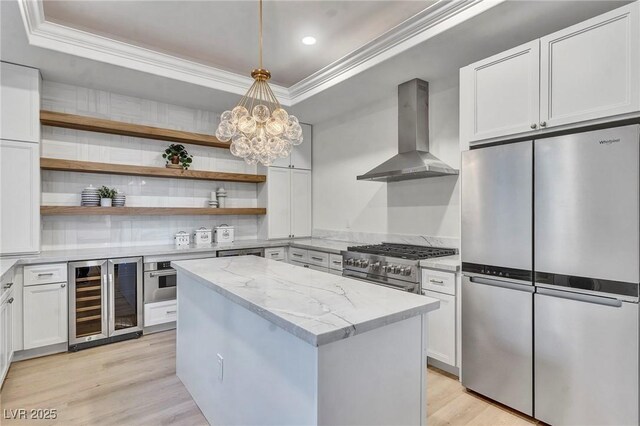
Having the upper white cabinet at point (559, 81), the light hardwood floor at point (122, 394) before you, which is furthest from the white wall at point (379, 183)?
the light hardwood floor at point (122, 394)

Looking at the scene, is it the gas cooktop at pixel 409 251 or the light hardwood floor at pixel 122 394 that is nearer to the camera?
the light hardwood floor at pixel 122 394

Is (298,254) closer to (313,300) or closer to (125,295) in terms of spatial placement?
(125,295)

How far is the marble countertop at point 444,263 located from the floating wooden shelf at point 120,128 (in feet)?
9.97

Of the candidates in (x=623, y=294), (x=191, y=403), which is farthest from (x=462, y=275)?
(x=191, y=403)

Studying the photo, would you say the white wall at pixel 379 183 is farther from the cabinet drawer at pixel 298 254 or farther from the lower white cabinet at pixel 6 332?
the lower white cabinet at pixel 6 332

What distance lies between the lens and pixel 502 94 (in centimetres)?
234

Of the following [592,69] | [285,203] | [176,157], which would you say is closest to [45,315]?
[176,157]

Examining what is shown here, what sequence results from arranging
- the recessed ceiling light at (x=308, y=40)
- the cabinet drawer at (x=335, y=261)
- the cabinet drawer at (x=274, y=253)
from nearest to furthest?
1. the recessed ceiling light at (x=308, y=40)
2. the cabinet drawer at (x=335, y=261)
3. the cabinet drawer at (x=274, y=253)

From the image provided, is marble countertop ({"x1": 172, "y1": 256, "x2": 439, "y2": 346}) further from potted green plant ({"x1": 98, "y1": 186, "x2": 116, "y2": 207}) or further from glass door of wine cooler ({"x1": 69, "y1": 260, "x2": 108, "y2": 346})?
potted green plant ({"x1": 98, "y1": 186, "x2": 116, "y2": 207})

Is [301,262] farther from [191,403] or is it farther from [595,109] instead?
[595,109]

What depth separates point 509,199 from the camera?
224 centimetres

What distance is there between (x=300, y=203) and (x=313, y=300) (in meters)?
3.63

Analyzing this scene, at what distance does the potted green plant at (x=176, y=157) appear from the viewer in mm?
4152

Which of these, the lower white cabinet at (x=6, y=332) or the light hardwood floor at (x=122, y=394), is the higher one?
the lower white cabinet at (x=6, y=332)
